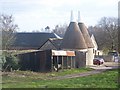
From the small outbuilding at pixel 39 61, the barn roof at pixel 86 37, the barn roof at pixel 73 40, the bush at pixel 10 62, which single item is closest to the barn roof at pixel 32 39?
the barn roof at pixel 86 37

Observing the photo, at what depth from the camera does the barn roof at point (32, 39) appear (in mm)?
68750

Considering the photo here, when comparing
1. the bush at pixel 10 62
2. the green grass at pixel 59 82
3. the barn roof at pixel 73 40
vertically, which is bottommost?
the green grass at pixel 59 82

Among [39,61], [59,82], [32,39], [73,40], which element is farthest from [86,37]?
[59,82]

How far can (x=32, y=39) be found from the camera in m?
70.6

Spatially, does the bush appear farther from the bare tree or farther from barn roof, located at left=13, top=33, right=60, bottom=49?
barn roof, located at left=13, top=33, right=60, bottom=49

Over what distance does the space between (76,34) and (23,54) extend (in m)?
19.7

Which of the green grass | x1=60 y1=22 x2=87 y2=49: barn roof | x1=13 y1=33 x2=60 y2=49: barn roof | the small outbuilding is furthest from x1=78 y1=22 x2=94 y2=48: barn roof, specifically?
the green grass

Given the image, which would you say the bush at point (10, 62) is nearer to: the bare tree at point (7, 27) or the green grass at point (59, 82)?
the green grass at point (59, 82)

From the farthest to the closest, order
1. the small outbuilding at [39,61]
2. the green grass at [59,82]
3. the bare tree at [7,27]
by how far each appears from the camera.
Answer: the bare tree at [7,27] < the small outbuilding at [39,61] < the green grass at [59,82]

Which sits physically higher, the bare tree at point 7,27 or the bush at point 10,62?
the bare tree at point 7,27

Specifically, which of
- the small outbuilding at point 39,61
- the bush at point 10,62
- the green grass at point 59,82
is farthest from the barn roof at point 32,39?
the green grass at point 59,82

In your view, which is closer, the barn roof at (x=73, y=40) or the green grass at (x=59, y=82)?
the green grass at (x=59, y=82)

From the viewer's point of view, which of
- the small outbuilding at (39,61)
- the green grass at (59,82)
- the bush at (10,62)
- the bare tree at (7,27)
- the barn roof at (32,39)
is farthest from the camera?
the barn roof at (32,39)

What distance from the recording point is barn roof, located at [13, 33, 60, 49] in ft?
226
